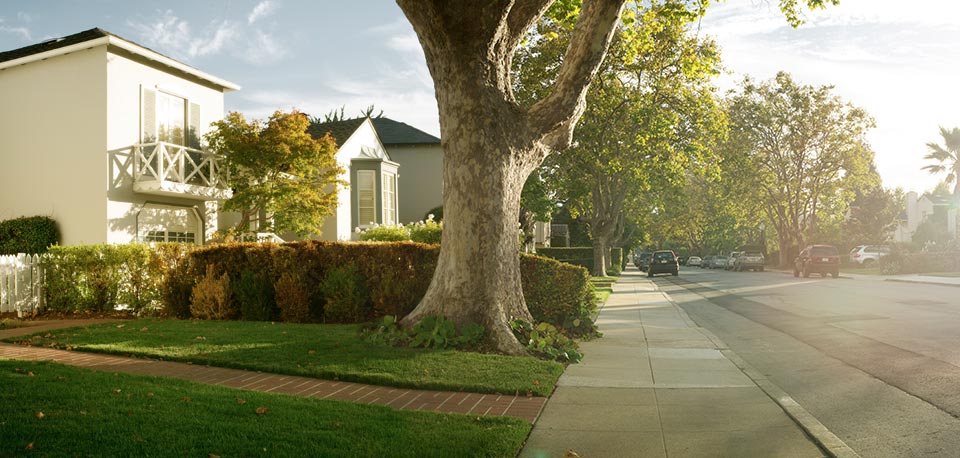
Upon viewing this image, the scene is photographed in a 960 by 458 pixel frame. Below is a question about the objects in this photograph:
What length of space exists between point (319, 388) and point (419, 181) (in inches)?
1122

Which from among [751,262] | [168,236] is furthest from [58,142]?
[751,262]

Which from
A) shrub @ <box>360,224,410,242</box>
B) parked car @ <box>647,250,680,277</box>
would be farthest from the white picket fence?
parked car @ <box>647,250,680,277</box>

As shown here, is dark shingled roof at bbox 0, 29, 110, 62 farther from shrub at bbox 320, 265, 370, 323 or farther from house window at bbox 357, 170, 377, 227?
house window at bbox 357, 170, 377, 227

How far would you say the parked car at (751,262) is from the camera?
2307 inches

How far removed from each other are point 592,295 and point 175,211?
12.9 metres

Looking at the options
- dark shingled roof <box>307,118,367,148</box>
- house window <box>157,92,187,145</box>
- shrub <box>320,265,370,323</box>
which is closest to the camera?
shrub <box>320,265,370,323</box>

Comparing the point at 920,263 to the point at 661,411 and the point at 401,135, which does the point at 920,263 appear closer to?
the point at 401,135

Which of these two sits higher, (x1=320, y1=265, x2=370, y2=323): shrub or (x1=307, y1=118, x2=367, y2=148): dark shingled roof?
(x1=307, y1=118, x2=367, y2=148): dark shingled roof

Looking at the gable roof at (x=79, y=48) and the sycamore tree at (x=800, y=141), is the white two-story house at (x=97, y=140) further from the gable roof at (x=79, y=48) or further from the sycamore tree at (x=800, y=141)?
the sycamore tree at (x=800, y=141)

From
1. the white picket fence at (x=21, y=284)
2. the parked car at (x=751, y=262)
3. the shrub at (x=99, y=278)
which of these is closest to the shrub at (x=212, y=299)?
the shrub at (x=99, y=278)

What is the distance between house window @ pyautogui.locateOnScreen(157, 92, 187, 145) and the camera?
64.4 ft

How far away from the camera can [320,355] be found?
8.97 m

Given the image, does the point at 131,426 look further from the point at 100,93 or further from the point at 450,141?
the point at 100,93

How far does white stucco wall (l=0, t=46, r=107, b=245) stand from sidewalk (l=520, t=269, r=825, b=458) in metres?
13.5
